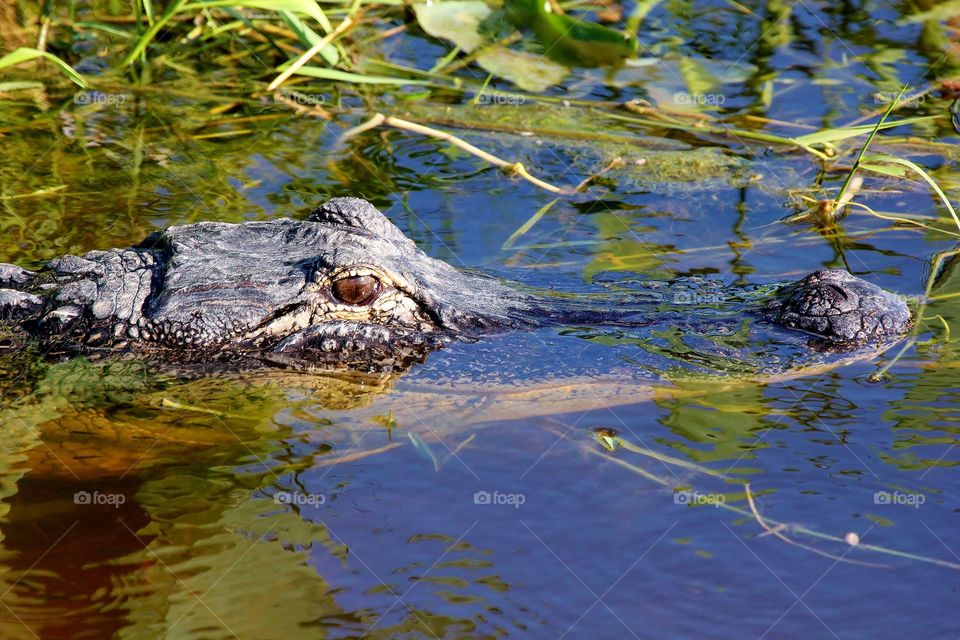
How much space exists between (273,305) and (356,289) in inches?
13.2

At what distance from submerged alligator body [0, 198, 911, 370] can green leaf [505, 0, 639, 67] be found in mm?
3754

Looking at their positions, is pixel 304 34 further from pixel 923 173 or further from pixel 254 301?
pixel 923 173

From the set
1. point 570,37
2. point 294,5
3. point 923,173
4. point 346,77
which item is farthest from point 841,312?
point 570,37

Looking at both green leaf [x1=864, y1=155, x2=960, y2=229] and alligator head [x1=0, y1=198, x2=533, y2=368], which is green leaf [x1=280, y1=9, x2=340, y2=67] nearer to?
alligator head [x1=0, y1=198, x2=533, y2=368]

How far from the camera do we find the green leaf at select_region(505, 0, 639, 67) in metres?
7.59

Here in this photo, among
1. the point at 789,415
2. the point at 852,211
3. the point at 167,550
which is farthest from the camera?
the point at 852,211

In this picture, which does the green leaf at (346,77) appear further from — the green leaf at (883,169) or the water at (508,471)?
the green leaf at (883,169)

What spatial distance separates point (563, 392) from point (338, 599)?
4.31 ft

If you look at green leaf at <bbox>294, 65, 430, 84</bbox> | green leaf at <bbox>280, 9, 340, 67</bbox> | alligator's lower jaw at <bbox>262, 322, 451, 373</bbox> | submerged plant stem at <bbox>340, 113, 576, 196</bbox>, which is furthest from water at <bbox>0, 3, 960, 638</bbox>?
green leaf at <bbox>280, 9, 340, 67</bbox>

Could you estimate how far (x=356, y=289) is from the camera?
4145 mm

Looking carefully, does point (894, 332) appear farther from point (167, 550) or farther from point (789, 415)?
point (167, 550)

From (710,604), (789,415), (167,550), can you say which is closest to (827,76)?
(789,415)

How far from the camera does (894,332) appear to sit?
4305 mm

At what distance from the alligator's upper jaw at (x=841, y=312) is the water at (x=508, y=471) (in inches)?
4.3
